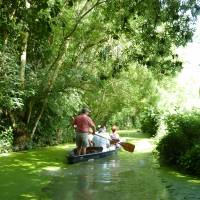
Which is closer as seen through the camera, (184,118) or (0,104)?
(184,118)

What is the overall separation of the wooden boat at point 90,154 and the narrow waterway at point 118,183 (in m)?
0.30

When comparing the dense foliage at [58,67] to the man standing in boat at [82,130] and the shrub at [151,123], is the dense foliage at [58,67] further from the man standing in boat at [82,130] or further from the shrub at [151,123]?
the shrub at [151,123]

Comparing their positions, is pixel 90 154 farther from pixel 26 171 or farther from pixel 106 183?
pixel 106 183

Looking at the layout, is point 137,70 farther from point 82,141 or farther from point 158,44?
point 158,44

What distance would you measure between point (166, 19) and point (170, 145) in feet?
20.7

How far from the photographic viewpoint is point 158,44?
38.9 ft

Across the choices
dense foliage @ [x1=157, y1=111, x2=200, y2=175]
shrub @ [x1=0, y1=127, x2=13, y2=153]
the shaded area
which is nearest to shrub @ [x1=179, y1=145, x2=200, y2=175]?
dense foliage @ [x1=157, y1=111, x2=200, y2=175]

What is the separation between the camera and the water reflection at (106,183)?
10.3 m

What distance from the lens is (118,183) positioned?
12.0m

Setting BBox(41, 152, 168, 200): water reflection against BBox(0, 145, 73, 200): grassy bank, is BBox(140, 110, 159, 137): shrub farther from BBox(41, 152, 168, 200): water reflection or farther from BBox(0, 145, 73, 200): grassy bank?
BBox(41, 152, 168, 200): water reflection

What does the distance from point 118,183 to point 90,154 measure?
5.29 metres

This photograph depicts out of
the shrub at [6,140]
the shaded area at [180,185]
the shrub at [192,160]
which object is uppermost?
the shrub at [6,140]

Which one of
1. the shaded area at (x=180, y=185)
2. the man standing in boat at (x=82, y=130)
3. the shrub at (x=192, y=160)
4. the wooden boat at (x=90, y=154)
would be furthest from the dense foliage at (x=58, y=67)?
the shaded area at (x=180, y=185)

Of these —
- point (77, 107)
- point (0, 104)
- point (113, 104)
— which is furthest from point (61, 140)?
point (113, 104)
